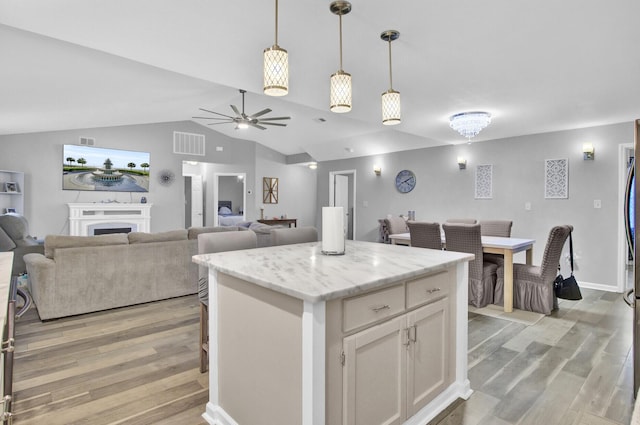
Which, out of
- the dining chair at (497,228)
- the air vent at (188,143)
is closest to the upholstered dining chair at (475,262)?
the dining chair at (497,228)

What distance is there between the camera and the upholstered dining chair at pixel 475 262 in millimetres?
3660

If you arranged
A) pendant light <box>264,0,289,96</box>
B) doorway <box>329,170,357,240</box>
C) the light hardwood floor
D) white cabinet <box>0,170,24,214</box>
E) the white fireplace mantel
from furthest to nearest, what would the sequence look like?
doorway <box>329,170,357,240</box> → the white fireplace mantel → white cabinet <box>0,170,24,214</box> → the light hardwood floor → pendant light <box>264,0,289,96</box>

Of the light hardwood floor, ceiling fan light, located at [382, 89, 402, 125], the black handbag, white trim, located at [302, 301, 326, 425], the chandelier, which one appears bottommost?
the light hardwood floor

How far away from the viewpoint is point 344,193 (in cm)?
950

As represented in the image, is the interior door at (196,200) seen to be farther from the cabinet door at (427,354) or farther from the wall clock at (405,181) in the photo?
the cabinet door at (427,354)

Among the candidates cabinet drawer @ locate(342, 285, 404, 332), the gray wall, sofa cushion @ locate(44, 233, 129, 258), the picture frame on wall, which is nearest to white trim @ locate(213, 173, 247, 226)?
the gray wall

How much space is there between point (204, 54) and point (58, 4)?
95 cm

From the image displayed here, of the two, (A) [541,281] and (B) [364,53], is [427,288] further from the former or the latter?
(A) [541,281]

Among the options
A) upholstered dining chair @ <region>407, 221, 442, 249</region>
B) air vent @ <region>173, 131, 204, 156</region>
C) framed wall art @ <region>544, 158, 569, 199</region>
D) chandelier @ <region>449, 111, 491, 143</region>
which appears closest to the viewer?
upholstered dining chair @ <region>407, 221, 442, 249</region>

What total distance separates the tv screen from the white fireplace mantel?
1.32 feet

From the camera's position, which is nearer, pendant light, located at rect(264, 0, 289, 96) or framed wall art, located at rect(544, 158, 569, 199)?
pendant light, located at rect(264, 0, 289, 96)

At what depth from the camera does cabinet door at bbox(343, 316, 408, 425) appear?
1.40m

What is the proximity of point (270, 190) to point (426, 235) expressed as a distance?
5.98 meters

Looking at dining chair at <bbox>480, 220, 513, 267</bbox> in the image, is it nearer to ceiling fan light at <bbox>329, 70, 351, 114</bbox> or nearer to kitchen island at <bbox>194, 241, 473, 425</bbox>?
kitchen island at <bbox>194, 241, 473, 425</bbox>
